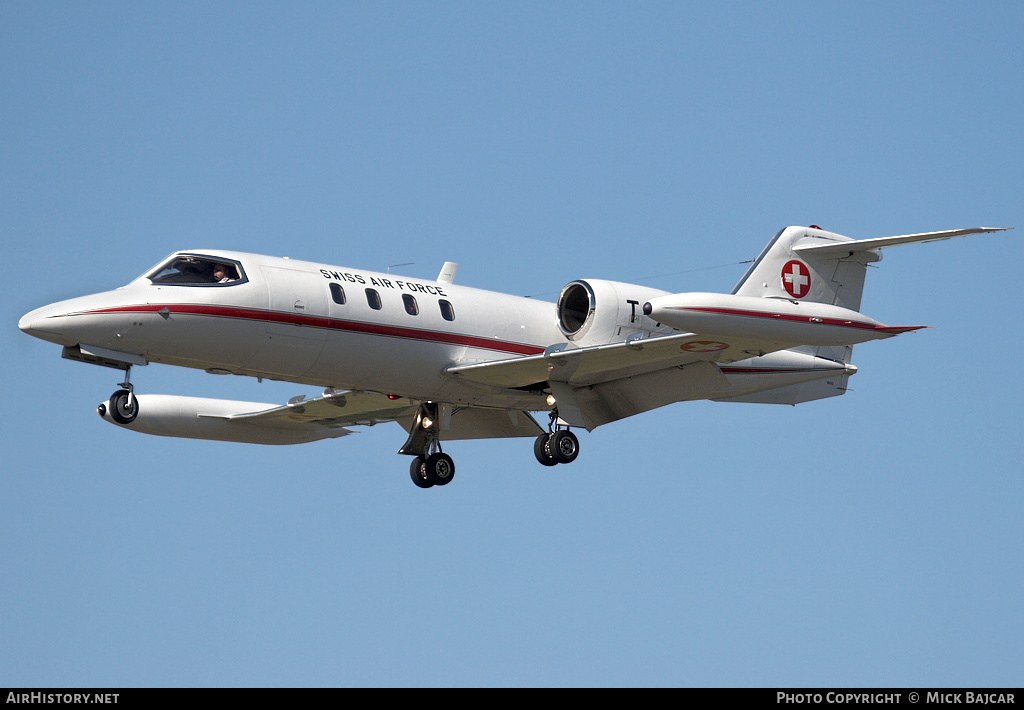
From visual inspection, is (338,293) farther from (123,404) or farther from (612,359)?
(612,359)

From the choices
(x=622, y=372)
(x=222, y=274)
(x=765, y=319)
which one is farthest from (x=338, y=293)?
(x=765, y=319)

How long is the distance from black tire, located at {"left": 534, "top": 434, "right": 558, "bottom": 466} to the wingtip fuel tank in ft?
15.2

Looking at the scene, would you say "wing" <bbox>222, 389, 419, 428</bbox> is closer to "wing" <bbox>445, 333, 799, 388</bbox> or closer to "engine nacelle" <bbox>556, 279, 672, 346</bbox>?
"wing" <bbox>445, 333, 799, 388</bbox>

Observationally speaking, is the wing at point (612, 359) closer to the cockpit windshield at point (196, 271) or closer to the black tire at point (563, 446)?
the black tire at point (563, 446)

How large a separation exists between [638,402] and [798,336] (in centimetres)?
482

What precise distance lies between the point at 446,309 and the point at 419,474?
3.46 meters

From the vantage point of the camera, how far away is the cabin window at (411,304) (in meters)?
24.2

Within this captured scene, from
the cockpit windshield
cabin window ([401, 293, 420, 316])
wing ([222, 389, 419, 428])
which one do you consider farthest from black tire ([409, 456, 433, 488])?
the cockpit windshield

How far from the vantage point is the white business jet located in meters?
22.0

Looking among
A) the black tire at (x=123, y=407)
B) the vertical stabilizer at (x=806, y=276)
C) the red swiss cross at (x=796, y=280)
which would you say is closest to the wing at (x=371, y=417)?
the black tire at (x=123, y=407)

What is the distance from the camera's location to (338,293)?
23.5m

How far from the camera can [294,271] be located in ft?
76.5

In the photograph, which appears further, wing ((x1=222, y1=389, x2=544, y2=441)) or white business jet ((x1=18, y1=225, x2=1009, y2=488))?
wing ((x1=222, y1=389, x2=544, y2=441))
